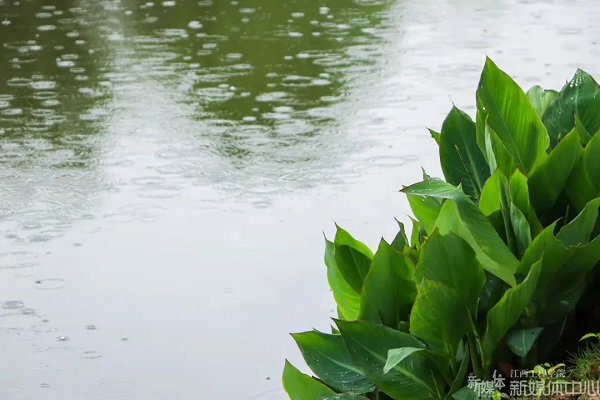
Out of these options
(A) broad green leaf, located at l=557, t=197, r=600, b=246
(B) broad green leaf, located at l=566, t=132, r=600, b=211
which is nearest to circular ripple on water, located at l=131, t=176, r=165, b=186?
(B) broad green leaf, located at l=566, t=132, r=600, b=211

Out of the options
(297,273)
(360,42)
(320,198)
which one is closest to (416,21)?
(360,42)

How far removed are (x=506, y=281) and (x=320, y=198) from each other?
344cm

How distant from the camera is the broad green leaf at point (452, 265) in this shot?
6.59 feet

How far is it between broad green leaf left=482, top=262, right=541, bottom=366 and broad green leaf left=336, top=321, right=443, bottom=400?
0.45ft

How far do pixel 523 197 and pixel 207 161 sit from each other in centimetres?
418

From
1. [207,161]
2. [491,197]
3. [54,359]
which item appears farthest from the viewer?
[207,161]

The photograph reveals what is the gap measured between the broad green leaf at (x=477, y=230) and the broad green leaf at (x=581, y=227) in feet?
0.39

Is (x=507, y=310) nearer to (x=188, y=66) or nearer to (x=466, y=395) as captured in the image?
(x=466, y=395)

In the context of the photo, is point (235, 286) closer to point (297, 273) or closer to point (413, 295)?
point (297, 273)

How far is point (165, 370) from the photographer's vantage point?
397cm

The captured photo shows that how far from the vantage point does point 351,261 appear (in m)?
2.31

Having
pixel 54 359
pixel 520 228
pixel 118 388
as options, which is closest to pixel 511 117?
pixel 520 228

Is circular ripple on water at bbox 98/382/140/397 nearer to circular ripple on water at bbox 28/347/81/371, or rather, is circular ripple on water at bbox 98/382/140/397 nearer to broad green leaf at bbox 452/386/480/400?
circular ripple on water at bbox 28/347/81/371

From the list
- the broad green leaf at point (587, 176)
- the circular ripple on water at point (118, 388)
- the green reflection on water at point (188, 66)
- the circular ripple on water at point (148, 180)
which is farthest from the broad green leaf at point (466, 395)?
the green reflection on water at point (188, 66)
